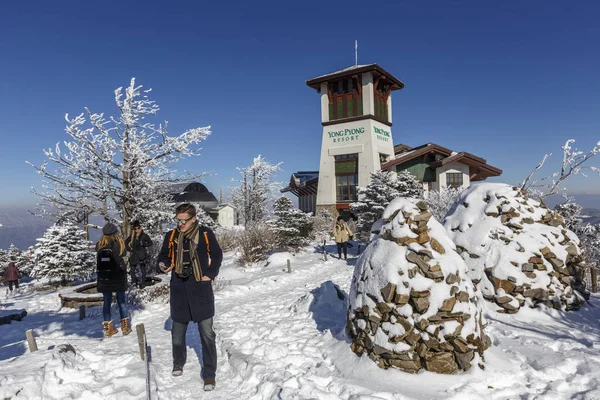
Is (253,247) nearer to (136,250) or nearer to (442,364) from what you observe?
(136,250)

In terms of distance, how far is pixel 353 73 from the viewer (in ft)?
85.5

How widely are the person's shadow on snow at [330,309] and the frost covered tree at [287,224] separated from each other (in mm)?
10371

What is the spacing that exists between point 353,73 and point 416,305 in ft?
81.4

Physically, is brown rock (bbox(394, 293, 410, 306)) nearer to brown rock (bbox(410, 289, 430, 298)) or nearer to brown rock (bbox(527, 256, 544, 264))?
brown rock (bbox(410, 289, 430, 298))

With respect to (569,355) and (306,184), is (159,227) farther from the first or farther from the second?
(306,184)

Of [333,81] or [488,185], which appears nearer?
[488,185]

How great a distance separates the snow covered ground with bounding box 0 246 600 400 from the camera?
339 cm

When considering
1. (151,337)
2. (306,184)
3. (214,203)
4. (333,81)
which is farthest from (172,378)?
(214,203)

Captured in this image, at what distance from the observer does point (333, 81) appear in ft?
90.2

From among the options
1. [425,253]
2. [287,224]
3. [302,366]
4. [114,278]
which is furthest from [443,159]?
[114,278]

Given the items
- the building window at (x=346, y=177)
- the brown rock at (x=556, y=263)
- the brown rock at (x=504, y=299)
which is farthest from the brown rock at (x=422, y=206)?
the building window at (x=346, y=177)

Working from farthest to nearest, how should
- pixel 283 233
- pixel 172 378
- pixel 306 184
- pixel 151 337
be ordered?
pixel 306 184 < pixel 283 233 < pixel 151 337 < pixel 172 378

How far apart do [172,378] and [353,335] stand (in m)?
2.20

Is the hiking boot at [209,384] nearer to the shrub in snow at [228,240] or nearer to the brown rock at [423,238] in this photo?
the brown rock at [423,238]
